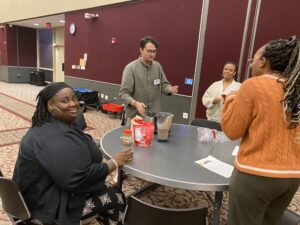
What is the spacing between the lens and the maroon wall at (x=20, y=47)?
11070 millimetres

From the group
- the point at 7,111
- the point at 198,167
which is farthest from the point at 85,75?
the point at 198,167

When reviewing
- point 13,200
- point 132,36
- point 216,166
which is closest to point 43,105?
point 13,200

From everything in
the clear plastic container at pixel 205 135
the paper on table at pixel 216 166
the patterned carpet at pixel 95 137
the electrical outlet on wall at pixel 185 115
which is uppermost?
the clear plastic container at pixel 205 135

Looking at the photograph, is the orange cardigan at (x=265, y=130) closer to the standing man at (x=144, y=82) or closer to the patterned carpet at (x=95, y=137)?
the patterned carpet at (x=95, y=137)

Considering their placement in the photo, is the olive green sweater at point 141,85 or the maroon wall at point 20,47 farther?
the maroon wall at point 20,47

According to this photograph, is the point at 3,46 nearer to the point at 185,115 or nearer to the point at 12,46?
the point at 12,46

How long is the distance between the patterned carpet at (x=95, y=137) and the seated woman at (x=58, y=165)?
0.35 metres

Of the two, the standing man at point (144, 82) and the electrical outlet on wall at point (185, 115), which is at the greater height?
the standing man at point (144, 82)

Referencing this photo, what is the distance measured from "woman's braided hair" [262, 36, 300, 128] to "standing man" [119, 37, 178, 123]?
1620mm

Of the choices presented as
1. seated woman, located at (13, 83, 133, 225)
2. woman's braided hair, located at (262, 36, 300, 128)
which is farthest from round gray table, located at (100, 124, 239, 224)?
woman's braided hair, located at (262, 36, 300, 128)

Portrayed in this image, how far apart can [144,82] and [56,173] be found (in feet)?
5.58

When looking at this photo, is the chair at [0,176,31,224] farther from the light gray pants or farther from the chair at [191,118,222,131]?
the chair at [191,118,222,131]

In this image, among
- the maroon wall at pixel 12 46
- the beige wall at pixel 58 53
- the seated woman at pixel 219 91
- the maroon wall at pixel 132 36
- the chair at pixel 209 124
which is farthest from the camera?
the maroon wall at pixel 12 46

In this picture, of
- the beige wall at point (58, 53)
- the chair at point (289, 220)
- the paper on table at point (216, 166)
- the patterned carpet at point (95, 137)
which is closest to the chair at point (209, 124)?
the patterned carpet at point (95, 137)
